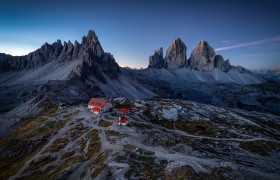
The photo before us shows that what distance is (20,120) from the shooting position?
14050cm

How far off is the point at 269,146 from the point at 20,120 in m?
149

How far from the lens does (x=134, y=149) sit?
63.7m

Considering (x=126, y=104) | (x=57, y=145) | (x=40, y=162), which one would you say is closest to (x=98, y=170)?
(x=40, y=162)

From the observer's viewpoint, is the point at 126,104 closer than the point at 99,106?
No

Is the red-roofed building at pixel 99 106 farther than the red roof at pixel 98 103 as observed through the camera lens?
No

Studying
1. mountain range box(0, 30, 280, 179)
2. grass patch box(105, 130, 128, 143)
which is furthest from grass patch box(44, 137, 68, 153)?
grass patch box(105, 130, 128, 143)

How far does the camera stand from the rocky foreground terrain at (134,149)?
48469 millimetres

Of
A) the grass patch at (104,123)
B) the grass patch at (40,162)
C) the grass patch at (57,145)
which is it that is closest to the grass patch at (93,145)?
the grass patch at (104,123)

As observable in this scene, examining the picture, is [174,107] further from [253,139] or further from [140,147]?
[140,147]

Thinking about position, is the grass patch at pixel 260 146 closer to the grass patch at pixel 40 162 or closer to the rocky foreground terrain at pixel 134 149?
the rocky foreground terrain at pixel 134 149

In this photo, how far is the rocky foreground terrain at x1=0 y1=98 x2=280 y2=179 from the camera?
48.5 metres

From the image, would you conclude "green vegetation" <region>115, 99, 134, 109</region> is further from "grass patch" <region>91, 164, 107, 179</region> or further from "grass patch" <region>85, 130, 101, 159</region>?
"grass patch" <region>91, 164, 107, 179</region>

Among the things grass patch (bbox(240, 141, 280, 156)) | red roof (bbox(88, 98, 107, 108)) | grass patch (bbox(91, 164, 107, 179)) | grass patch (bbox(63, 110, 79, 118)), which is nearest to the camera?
grass patch (bbox(91, 164, 107, 179))

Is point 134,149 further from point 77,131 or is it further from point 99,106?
point 99,106
